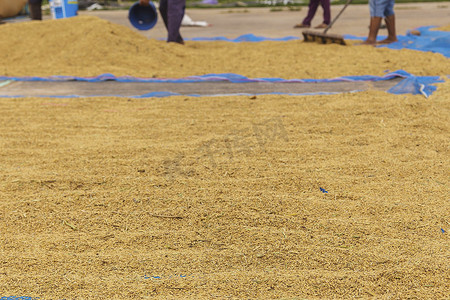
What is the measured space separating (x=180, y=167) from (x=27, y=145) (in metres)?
1.09

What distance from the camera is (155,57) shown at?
5.31 metres

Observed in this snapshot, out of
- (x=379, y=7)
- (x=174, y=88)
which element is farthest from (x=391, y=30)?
(x=174, y=88)

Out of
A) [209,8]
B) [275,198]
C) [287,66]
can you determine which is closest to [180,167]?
[275,198]

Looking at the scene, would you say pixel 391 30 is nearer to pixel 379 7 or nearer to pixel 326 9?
pixel 379 7

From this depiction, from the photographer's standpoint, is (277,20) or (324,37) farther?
(277,20)

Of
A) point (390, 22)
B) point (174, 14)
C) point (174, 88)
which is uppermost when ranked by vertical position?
point (174, 14)

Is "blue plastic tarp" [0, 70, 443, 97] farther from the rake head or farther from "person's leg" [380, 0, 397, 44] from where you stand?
"person's leg" [380, 0, 397, 44]

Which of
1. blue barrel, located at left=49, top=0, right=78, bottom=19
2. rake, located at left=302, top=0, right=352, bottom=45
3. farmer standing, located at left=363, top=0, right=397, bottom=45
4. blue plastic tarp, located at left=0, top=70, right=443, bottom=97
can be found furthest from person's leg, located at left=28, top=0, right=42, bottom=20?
farmer standing, located at left=363, top=0, right=397, bottom=45

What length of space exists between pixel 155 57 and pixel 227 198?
352 centimetres

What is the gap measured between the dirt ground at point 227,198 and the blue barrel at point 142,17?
3105mm

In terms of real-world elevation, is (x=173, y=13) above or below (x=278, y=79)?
above

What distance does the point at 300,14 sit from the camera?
1024 centimetres

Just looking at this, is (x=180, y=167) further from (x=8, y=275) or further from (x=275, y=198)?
(x=8, y=275)

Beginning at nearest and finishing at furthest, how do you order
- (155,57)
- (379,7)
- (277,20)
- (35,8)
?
1. (155,57)
2. (379,7)
3. (35,8)
4. (277,20)
